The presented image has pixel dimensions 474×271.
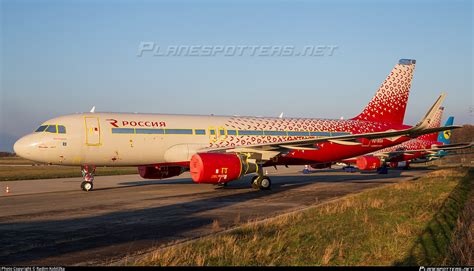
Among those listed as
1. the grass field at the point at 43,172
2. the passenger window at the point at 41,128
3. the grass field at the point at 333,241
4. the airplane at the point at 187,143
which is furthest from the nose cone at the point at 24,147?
the grass field at the point at 43,172

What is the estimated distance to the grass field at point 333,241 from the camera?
826 cm

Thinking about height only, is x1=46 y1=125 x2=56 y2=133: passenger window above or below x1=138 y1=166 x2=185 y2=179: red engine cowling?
above

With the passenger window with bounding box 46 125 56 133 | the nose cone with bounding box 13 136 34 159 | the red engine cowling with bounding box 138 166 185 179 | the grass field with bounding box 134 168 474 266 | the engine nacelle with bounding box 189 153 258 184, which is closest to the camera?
the grass field with bounding box 134 168 474 266

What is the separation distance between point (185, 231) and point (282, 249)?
350cm

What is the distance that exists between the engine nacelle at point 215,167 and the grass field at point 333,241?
22.4ft

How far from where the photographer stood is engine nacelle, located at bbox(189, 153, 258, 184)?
20797 mm

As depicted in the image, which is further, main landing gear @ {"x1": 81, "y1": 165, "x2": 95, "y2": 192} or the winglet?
main landing gear @ {"x1": 81, "y1": 165, "x2": 95, "y2": 192}

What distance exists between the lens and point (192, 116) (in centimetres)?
2694

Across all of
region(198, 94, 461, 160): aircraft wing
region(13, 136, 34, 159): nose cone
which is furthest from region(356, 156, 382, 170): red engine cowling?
region(13, 136, 34, 159): nose cone

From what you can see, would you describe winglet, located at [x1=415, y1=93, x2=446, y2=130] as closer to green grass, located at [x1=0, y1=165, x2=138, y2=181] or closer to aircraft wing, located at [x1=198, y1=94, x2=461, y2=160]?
aircraft wing, located at [x1=198, y1=94, x2=461, y2=160]

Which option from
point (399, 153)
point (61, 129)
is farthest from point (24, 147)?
point (399, 153)

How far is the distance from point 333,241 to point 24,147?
17624 mm

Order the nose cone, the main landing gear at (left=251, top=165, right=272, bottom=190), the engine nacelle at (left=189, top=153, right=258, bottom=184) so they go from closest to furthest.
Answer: the engine nacelle at (left=189, top=153, right=258, bottom=184) < the nose cone < the main landing gear at (left=251, top=165, right=272, bottom=190)

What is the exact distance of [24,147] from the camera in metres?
22.4
